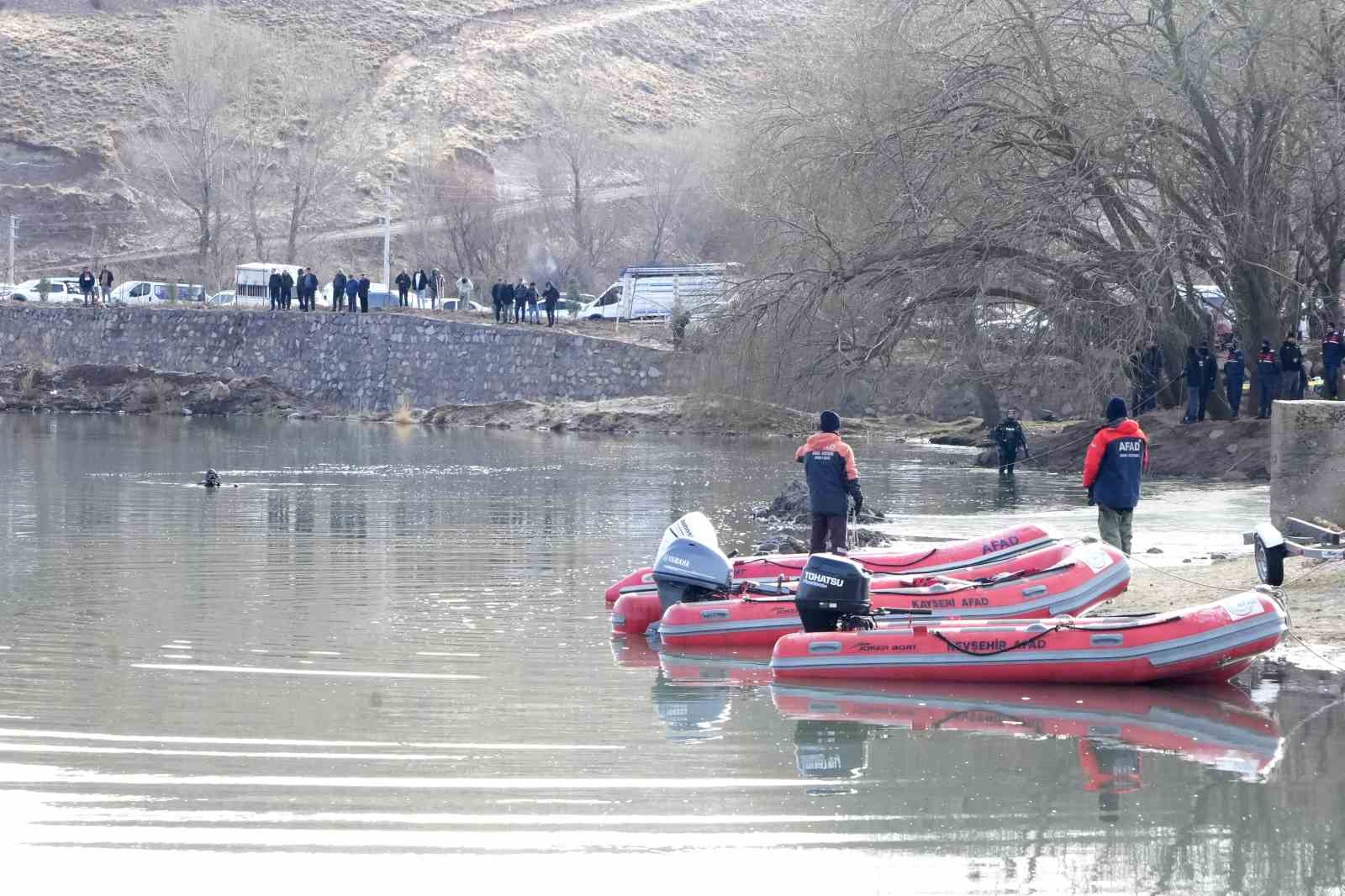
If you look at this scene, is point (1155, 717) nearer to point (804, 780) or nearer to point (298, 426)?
point (804, 780)

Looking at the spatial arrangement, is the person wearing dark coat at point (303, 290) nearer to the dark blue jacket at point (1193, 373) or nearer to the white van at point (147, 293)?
the white van at point (147, 293)

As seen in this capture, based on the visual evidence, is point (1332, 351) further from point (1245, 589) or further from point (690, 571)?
point (690, 571)

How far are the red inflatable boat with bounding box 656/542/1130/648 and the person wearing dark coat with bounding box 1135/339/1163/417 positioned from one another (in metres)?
16.1

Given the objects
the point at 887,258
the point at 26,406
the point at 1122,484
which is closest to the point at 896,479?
the point at 887,258

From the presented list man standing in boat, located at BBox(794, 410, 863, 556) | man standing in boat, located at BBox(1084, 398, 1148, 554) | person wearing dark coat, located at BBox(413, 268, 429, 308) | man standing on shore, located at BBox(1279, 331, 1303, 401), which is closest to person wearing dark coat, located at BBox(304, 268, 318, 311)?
person wearing dark coat, located at BBox(413, 268, 429, 308)

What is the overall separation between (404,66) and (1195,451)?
227 ft

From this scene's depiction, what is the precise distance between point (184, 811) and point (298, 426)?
40751 millimetres

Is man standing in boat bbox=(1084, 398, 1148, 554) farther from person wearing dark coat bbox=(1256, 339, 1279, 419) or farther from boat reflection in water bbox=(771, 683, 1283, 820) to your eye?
person wearing dark coat bbox=(1256, 339, 1279, 419)

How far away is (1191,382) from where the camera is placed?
29.7 m

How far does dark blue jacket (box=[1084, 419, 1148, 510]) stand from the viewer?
49.0ft

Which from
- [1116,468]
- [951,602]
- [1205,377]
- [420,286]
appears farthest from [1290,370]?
[420,286]

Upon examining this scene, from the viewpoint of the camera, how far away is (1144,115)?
27516 millimetres

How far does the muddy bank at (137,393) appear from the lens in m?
53.9

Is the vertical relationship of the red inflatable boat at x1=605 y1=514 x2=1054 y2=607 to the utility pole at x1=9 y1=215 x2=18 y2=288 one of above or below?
below
